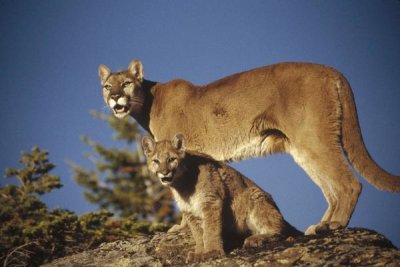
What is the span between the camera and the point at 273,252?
617 cm

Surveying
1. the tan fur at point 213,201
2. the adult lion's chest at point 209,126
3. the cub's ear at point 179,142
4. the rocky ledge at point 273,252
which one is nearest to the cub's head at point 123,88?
the adult lion's chest at point 209,126

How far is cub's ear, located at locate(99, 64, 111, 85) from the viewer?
11.4 m

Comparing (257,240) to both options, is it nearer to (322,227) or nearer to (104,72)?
(322,227)

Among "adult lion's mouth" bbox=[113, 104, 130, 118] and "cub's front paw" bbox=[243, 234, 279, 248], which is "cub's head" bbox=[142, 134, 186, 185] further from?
"adult lion's mouth" bbox=[113, 104, 130, 118]

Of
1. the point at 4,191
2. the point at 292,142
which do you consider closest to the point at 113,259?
the point at 292,142

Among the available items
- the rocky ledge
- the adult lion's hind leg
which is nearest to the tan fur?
the rocky ledge

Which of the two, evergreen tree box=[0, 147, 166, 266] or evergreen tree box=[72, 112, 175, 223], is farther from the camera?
evergreen tree box=[72, 112, 175, 223]

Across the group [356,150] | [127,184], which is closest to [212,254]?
[356,150]

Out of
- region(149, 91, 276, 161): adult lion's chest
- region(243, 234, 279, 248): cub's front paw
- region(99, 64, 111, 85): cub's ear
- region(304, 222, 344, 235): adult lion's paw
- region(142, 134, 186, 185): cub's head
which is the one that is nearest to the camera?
region(243, 234, 279, 248): cub's front paw

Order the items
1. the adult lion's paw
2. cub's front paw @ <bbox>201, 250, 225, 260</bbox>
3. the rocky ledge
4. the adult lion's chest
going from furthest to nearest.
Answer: the adult lion's chest
the adult lion's paw
cub's front paw @ <bbox>201, 250, 225, 260</bbox>
the rocky ledge

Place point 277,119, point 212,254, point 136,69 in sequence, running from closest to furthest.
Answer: point 212,254 → point 277,119 → point 136,69

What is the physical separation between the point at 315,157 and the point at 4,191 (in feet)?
39.7

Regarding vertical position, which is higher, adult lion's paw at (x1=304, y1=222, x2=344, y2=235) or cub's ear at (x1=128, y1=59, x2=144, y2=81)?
cub's ear at (x1=128, y1=59, x2=144, y2=81)

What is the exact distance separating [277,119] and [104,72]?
492 centimetres
